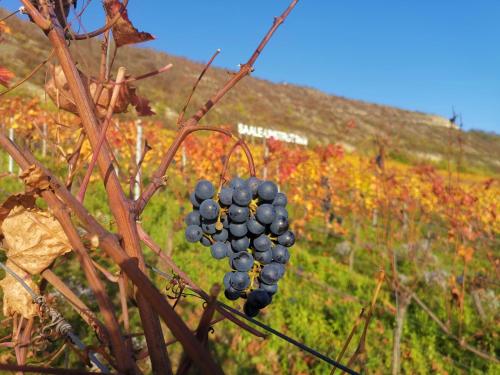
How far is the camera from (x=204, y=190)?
915 millimetres

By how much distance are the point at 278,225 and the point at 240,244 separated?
10 cm

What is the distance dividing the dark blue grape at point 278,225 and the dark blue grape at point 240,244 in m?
0.07

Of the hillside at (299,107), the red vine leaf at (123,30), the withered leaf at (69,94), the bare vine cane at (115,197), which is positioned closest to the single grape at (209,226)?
the bare vine cane at (115,197)

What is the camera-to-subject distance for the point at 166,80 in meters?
33.6

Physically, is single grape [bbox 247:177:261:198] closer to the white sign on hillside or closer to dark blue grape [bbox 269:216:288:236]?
dark blue grape [bbox 269:216:288:236]

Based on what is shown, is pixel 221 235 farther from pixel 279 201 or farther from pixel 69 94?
pixel 69 94

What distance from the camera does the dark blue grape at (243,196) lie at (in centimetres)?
86

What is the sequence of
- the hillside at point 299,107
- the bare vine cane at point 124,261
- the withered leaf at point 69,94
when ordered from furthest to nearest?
1. the hillside at point 299,107
2. the withered leaf at point 69,94
3. the bare vine cane at point 124,261

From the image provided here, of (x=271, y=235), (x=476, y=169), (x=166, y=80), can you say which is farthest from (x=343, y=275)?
(x=476, y=169)

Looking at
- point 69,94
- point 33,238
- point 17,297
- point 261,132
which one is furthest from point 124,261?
point 261,132

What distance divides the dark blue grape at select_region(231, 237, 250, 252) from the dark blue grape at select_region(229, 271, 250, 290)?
0.06 metres

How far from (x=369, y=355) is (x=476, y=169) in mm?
46000

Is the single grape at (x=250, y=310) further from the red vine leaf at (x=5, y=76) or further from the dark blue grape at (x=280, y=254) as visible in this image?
the red vine leaf at (x=5, y=76)

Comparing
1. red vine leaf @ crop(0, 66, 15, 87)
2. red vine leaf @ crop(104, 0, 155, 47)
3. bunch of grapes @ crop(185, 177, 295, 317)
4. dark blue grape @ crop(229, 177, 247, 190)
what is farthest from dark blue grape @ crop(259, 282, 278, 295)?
red vine leaf @ crop(0, 66, 15, 87)
